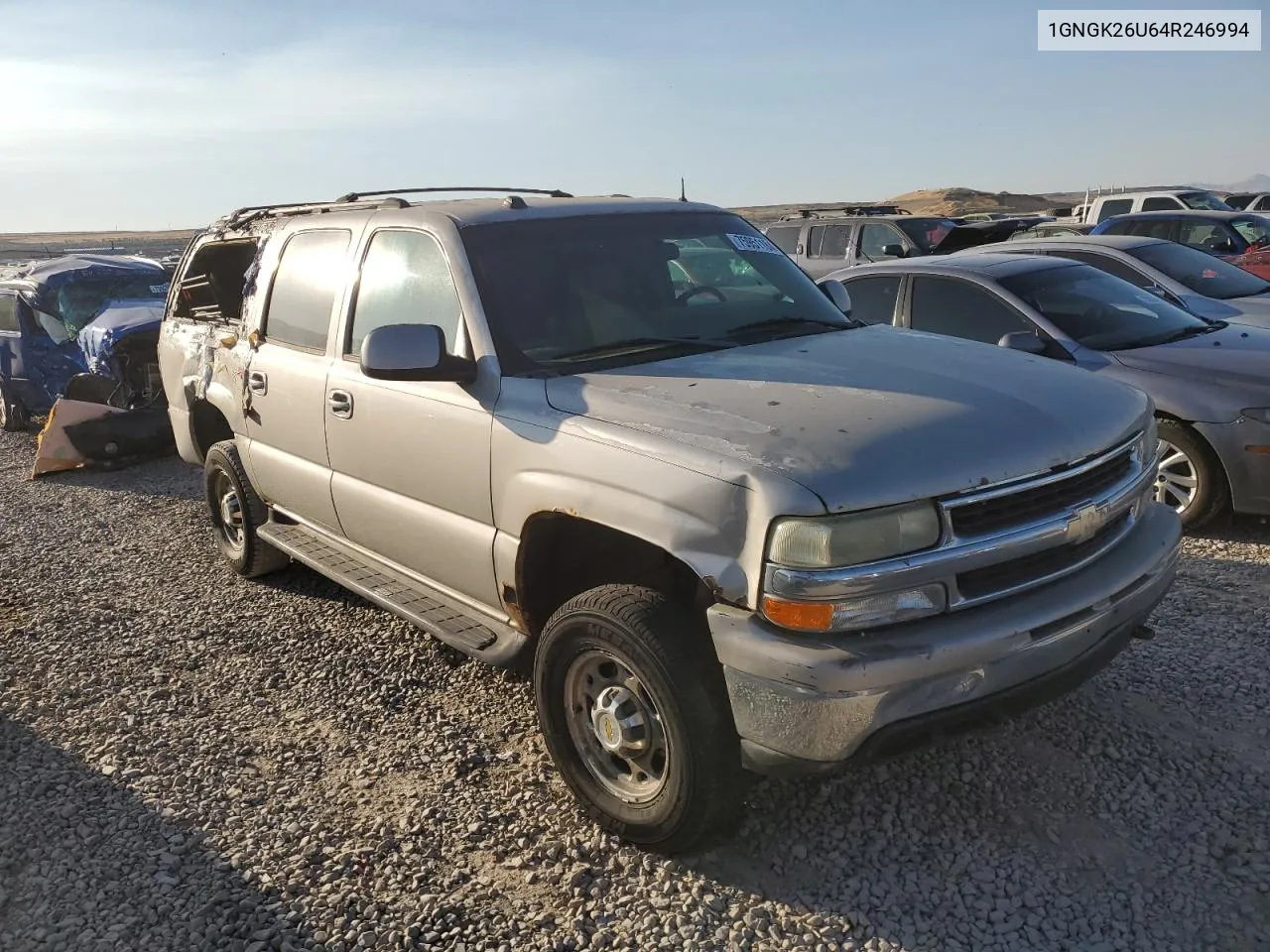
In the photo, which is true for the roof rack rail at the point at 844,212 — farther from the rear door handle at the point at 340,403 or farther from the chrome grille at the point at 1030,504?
the chrome grille at the point at 1030,504

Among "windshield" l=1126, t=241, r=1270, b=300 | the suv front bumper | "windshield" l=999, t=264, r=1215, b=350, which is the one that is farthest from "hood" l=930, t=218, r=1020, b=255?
the suv front bumper

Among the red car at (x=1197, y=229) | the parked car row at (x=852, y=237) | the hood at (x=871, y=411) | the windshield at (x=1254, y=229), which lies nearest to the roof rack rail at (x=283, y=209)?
the hood at (x=871, y=411)

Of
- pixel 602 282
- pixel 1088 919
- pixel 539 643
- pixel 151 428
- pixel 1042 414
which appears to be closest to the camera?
pixel 1088 919

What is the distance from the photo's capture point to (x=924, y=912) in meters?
2.90

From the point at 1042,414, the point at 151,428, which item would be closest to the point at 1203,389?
the point at 1042,414

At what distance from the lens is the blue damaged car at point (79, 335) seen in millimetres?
A: 9500

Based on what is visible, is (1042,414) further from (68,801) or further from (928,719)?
(68,801)

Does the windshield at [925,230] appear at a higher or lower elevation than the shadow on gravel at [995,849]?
higher

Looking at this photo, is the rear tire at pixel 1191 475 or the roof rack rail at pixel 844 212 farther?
the roof rack rail at pixel 844 212

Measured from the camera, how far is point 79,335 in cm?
1002

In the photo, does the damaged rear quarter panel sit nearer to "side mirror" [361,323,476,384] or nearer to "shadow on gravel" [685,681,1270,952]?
"side mirror" [361,323,476,384]

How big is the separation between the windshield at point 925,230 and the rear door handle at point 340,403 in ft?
37.7

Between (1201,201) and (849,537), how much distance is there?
1978 centimetres

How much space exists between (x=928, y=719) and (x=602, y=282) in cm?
206
